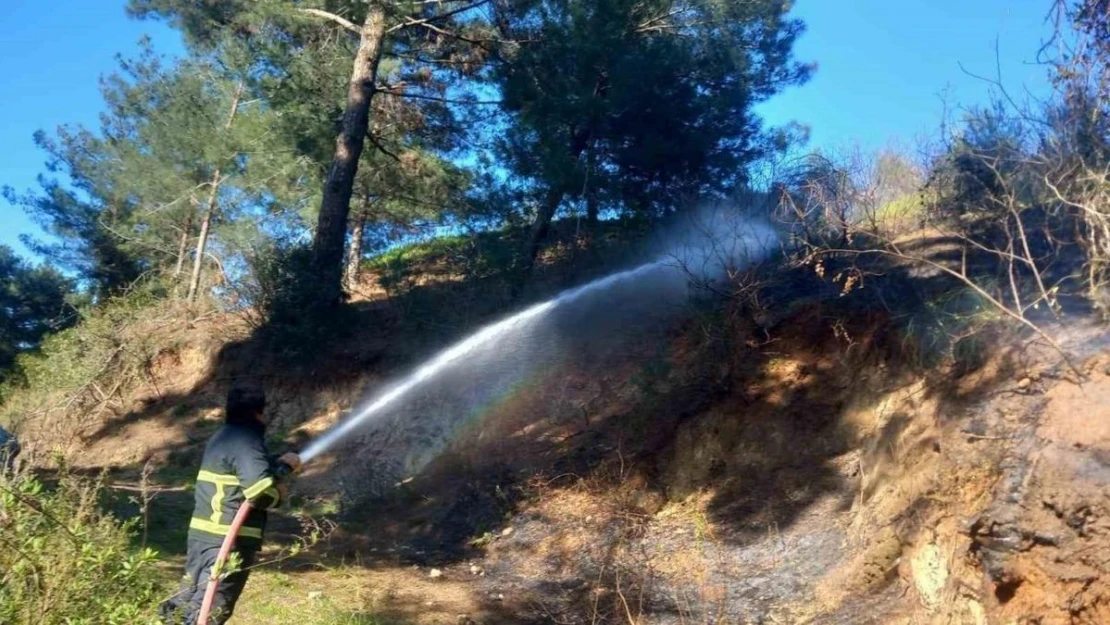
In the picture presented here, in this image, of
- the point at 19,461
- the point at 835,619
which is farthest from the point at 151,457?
the point at 835,619

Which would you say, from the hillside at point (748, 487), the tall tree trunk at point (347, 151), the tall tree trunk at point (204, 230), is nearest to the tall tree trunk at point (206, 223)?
the tall tree trunk at point (204, 230)

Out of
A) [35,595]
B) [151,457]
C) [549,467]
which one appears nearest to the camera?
[35,595]

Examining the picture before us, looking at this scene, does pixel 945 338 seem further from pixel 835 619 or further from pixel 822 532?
pixel 835 619

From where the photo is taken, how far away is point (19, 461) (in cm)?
501

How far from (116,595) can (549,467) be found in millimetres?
5953

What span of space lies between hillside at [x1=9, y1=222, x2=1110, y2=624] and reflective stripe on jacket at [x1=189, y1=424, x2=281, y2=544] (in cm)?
28

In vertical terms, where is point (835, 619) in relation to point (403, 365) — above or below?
below

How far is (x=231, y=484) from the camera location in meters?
5.36

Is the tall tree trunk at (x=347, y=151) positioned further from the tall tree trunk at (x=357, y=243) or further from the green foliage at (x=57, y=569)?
the green foliage at (x=57, y=569)

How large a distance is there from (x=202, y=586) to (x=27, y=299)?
31219mm

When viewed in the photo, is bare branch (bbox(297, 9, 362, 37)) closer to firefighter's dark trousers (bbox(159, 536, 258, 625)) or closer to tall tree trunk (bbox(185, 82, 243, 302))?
tall tree trunk (bbox(185, 82, 243, 302))

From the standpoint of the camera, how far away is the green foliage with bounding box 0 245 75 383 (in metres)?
31.6

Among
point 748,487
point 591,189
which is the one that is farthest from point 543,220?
point 748,487

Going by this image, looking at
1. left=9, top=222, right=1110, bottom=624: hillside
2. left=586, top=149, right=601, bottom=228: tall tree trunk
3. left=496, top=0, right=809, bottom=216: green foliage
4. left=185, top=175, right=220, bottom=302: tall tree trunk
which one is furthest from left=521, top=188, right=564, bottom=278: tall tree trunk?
left=185, top=175, right=220, bottom=302: tall tree trunk
